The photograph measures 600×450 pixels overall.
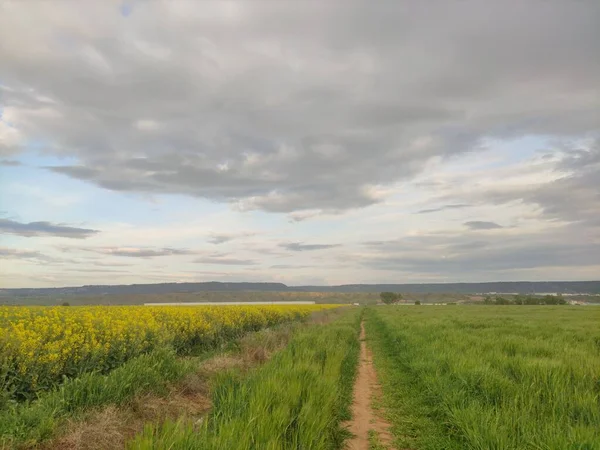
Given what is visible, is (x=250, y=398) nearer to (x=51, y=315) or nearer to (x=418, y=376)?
(x=418, y=376)

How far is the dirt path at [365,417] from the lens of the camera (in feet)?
22.3

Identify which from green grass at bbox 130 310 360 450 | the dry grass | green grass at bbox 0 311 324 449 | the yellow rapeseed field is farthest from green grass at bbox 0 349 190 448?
green grass at bbox 130 310 360 450

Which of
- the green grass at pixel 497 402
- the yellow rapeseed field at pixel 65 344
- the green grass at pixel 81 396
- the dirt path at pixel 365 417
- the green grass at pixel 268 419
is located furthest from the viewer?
the yellow rapeseed field at pixel 65 344

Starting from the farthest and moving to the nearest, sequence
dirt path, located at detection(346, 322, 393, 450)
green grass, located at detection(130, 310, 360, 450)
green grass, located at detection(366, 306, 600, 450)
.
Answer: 1. dirt path, located at detection(346, 322, 393, 450)
2. green grass, located at detection(366, 306, 600, 450)
3. green grass, located at detection(130, 310, 360, 450)

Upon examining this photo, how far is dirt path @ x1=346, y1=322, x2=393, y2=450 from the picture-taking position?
6.80 m

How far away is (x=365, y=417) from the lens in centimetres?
820

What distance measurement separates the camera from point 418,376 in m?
10.5

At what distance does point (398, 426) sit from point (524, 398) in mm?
2420

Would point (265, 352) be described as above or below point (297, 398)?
below

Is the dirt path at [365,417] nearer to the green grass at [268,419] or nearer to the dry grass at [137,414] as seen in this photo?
the green grass at [268,419]

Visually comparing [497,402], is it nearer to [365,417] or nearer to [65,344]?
[365,417]

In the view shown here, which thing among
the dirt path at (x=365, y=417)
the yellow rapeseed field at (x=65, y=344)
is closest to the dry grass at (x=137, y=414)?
the yellow rapeseed field at (x=65, y=344)

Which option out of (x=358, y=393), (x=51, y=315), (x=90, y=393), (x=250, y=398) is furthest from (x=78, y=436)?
(x=51, y=315)

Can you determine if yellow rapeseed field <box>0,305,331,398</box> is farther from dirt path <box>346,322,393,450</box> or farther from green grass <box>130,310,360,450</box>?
dirt path <box>346,322,393,450</box>
